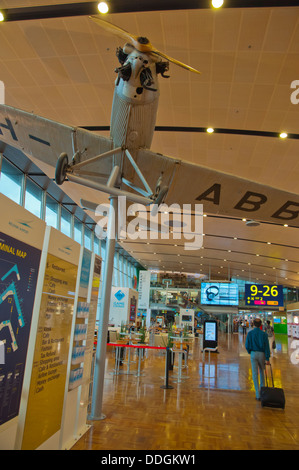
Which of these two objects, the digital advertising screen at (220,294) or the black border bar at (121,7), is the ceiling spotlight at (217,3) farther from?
the digital advertising screen at (220,294)

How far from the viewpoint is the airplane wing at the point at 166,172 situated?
189 inches

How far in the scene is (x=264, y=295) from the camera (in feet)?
58.8

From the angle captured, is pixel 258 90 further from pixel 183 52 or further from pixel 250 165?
pixel 250 165

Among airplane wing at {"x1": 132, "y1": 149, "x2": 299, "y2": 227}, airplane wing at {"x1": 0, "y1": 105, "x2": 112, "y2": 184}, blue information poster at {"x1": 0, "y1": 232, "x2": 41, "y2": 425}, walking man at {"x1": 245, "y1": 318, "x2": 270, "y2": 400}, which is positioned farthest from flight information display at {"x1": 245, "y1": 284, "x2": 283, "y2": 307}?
blue information poster at {"x1": 0, "y1": 232, "x2": 41, "y2": 425}

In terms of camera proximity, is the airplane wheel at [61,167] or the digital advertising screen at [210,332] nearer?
the airplane wheel at [61,167]

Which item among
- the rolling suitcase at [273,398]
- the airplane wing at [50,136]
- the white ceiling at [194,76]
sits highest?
the white ceiling at [194,76]

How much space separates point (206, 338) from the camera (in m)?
13.7

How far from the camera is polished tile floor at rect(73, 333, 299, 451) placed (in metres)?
3.82

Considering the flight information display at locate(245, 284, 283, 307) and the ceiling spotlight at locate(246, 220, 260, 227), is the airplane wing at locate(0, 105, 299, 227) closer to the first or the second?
the ceiling spotlight at locate(246, 220, 260, 227)

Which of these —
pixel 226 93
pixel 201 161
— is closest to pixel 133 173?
pixel 226 93

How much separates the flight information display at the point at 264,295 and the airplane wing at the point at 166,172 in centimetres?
1257

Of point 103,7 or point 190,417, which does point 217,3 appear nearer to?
point 103,7

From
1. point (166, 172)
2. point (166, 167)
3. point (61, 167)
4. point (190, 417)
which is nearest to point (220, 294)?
point (190, 417)

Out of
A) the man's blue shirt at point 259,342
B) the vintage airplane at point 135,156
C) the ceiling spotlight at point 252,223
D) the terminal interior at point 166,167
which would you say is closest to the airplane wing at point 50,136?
the vintage airplane at point 135,156
